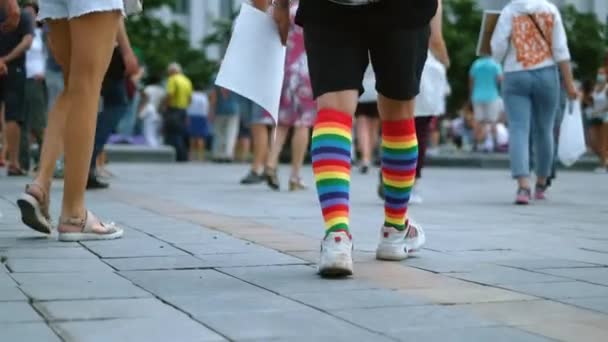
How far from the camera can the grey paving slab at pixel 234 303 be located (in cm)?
335

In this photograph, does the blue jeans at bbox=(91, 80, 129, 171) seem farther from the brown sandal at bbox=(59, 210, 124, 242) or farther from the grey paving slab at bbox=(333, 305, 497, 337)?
the grey paving slab at bbox=(333, 305, 497, 337)

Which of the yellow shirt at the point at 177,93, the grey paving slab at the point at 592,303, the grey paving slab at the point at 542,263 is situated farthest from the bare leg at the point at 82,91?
the yellow shirt at the point at 177,93

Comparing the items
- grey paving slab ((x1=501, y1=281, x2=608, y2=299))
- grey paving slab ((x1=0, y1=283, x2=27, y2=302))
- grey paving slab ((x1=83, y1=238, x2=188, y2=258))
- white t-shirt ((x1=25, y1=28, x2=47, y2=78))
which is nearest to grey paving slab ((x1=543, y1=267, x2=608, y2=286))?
grey paving slab ((x1=501, y1=281, x2=608, y2=299))

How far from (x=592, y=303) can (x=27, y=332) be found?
1.82 meters

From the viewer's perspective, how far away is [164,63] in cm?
4266

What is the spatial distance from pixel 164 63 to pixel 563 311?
40001mm

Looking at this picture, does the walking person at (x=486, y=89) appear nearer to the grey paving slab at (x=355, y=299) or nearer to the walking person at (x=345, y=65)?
the walking person at (x=345, y=65)

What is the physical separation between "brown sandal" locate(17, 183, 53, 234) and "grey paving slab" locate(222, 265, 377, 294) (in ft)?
4.29

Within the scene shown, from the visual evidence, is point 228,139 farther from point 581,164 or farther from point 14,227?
point 14,227

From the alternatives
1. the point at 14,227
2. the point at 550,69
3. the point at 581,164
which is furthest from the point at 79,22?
the point at 581,164

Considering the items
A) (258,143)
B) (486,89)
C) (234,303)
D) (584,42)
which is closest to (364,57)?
(234,303)

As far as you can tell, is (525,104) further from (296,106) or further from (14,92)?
(14,92)

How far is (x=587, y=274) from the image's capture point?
14.1 ft

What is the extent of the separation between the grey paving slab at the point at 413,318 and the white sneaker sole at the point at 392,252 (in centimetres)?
120
